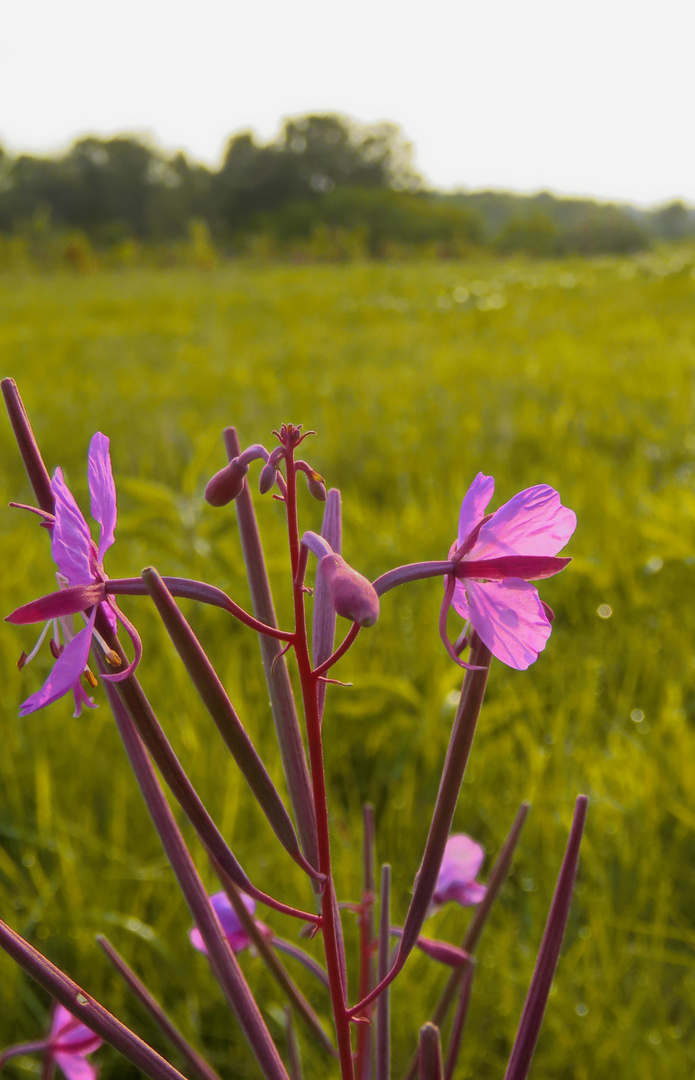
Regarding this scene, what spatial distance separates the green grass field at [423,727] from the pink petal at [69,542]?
932mm

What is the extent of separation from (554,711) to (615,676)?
0.68ft

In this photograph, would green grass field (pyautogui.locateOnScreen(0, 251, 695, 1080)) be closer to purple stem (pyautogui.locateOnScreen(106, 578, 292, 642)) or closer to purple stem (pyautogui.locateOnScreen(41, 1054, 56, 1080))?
purple stem (pyautogui.locateOnScreen(41, 1054, 56, 1080))

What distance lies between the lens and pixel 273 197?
35594mm

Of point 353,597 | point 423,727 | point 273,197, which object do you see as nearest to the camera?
point 353,597

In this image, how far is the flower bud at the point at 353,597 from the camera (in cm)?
35

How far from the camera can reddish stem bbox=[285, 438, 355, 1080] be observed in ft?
1.46

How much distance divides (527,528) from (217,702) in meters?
0.19

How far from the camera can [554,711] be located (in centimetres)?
178

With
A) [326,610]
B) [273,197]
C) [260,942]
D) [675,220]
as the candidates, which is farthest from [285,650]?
[675,220]

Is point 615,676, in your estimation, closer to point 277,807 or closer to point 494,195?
point 277,807

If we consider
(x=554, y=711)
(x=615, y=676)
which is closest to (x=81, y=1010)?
(x=554, y=711)

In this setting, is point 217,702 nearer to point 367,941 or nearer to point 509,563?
point 509,563

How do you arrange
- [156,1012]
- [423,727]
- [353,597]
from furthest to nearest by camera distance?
[423,727] → [156,1012] → [353,597]

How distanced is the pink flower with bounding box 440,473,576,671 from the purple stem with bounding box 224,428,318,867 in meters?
0.14
